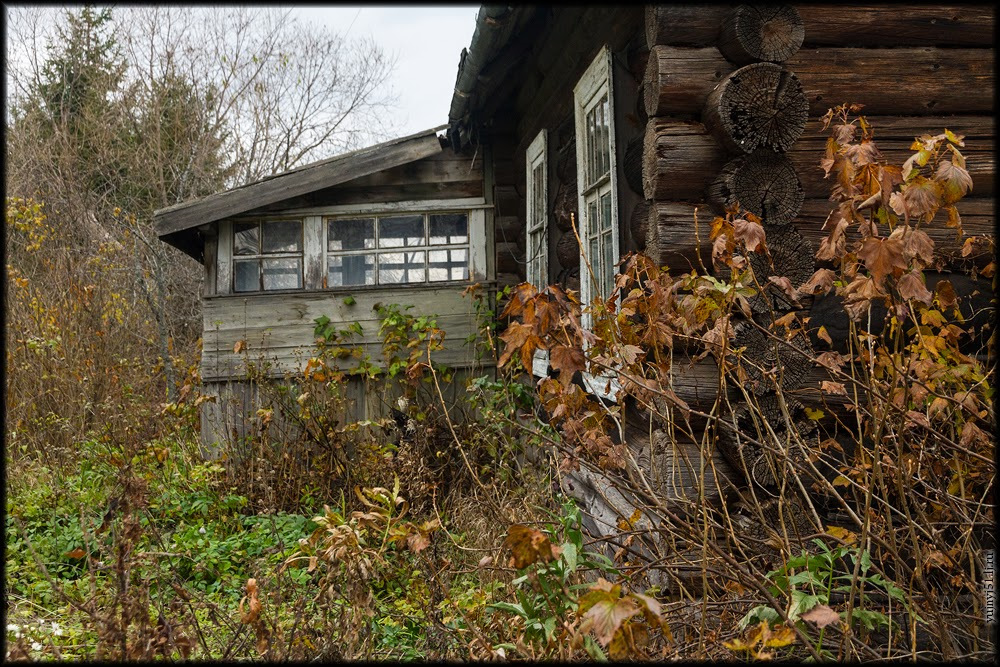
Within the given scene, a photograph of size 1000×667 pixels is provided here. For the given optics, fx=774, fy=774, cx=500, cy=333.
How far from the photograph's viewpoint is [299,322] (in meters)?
7.63

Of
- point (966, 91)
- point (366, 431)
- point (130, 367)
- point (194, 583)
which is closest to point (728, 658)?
point (966, 91)

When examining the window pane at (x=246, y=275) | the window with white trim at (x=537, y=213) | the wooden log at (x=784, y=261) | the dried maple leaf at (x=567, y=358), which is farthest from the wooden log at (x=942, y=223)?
the window pane at (x=246, y=275)

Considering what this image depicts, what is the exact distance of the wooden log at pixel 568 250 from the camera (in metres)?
5.25

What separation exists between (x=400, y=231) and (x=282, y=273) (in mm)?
1259

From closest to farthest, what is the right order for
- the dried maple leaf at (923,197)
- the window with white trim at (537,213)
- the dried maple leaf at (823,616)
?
the dried maple leaf at (823,616) → the dried maple leaf at (923,197) → the window with white trim at (537,213)

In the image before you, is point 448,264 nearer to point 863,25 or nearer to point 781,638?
point 863,25

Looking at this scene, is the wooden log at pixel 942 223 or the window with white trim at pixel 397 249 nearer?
the wooden log at pixel 942 223

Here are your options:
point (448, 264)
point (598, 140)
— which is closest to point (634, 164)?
point (598, 140)

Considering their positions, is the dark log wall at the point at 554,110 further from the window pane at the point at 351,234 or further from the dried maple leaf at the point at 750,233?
the window pane at the point at 351,234

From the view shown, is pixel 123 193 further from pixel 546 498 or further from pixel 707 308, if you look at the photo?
pixel 707 308

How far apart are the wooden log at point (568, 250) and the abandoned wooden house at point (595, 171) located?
19 mm

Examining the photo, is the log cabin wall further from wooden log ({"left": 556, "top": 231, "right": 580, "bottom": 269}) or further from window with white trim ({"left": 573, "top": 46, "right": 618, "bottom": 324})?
window with white trim ({"left": 573, "top": 46, "right": 618, "bottom": 324})

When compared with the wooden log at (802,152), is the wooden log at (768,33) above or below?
above

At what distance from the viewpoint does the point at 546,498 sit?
4750mm
